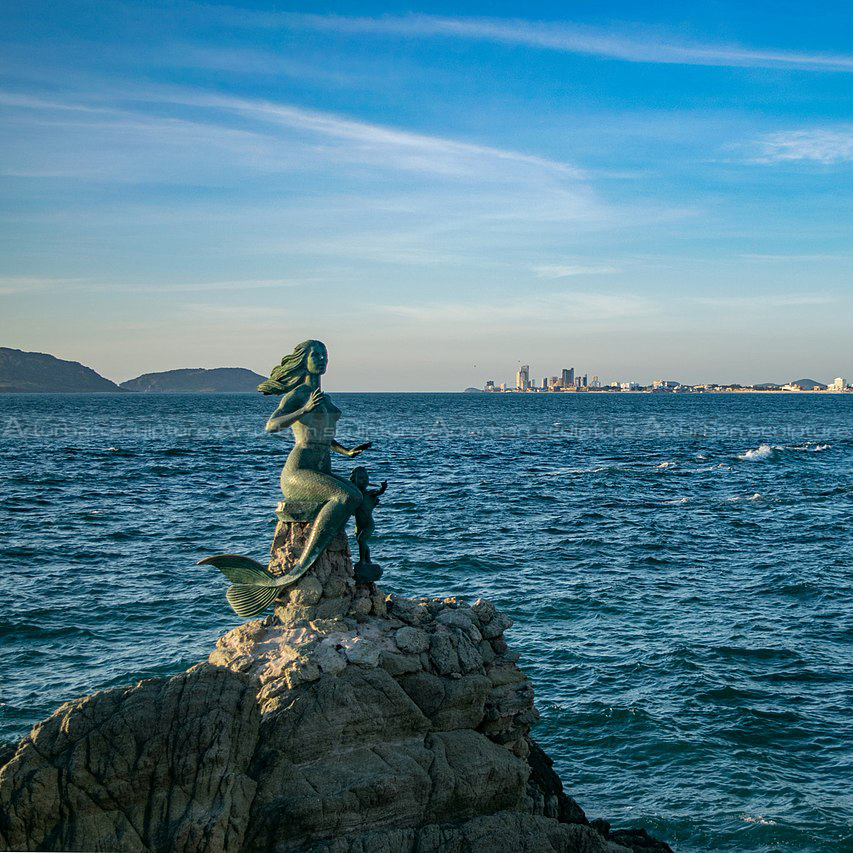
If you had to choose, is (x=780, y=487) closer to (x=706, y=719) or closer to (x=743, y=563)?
(x=743, y=563)

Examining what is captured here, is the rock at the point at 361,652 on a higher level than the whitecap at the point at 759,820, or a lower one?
higher

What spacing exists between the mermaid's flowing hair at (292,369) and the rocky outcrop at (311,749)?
2.09 m

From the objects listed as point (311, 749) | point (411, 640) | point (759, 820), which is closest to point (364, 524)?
point (411, 640)

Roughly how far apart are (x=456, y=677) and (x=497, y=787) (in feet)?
4.75

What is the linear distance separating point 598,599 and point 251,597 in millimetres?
17054

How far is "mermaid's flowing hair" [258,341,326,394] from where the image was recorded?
13.1m

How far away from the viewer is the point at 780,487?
176ft

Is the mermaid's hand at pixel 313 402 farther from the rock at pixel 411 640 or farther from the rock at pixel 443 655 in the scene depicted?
the rock at pixel 443 655

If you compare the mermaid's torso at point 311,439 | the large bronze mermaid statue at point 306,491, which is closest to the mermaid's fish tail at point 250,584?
the large bronze mermaid statue at point 306,491

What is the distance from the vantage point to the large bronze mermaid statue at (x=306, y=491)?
40.9 ft

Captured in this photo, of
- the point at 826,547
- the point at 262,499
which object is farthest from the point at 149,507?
the point at 826,547

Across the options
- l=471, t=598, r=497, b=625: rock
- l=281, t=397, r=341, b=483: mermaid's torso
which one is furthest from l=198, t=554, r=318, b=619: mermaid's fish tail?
l=471, t=598, r=497, b=625: rock

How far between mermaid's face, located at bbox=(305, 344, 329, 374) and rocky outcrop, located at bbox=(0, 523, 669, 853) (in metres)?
2.25

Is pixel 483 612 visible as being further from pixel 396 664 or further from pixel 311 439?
pixel 311 439
